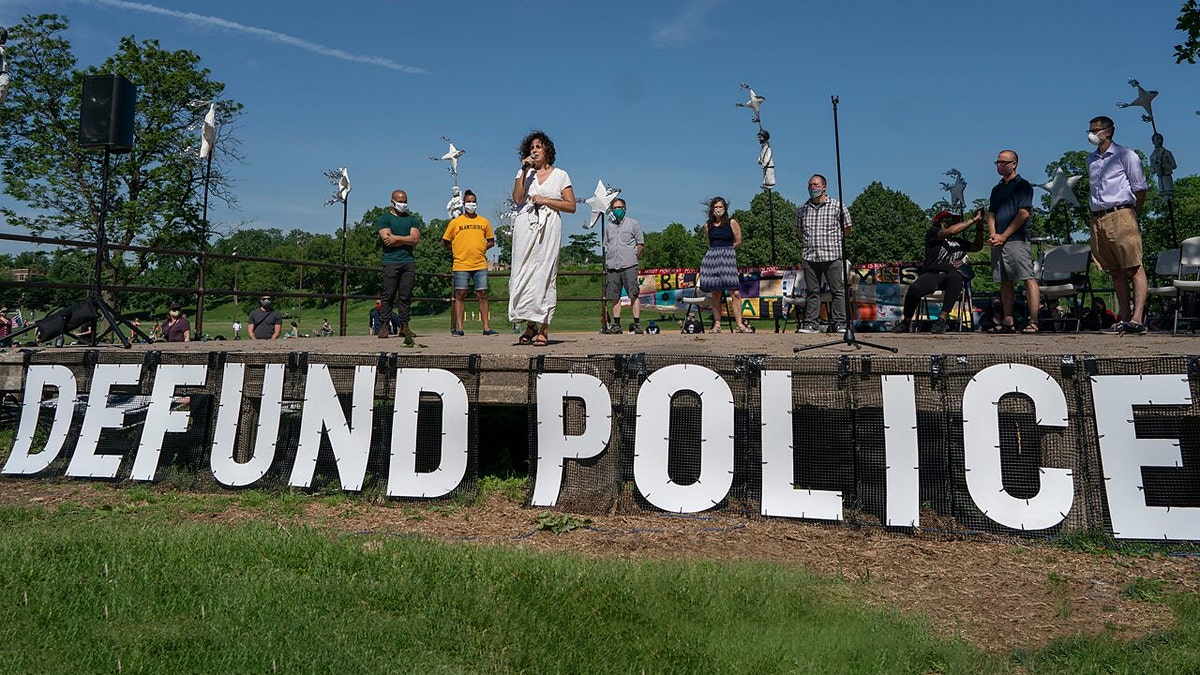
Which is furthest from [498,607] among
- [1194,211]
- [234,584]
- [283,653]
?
[1194,211]

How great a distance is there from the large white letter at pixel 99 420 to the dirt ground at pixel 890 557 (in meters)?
0.38

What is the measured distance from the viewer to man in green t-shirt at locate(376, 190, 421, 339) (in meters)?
9.56

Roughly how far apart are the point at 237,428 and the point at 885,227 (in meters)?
84.2

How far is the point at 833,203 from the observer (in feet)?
31.9

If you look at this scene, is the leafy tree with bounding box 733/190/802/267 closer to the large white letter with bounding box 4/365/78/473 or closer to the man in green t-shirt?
the man in green t-shirt

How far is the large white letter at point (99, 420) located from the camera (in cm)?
645

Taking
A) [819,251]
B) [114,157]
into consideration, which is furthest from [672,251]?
[819,251]

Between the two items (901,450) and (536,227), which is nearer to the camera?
(901,450)

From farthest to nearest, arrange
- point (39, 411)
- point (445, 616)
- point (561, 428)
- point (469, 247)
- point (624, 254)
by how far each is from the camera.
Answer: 1. point (624, 254)
2. point (469, 247)
3. point (39, 411)
4. point (561, 428)
5. point (445, 616)

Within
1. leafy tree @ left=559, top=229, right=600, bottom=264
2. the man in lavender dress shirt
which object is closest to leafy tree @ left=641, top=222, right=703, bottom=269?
leafy tree @ left=559, top=229, right=600, bottom=264

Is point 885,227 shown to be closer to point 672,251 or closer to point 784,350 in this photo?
point 672,251

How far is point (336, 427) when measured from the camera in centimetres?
618

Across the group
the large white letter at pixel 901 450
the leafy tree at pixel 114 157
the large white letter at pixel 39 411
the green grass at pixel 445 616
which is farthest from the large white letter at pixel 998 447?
the leafy tree at pixel 114 157

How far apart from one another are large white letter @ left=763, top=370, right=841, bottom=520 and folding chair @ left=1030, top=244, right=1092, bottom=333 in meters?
5.31
